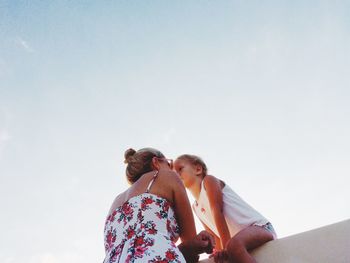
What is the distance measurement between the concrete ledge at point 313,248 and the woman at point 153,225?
1.37ft

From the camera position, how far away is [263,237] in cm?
218

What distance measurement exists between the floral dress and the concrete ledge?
627 mm

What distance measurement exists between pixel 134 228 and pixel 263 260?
86 centimetres

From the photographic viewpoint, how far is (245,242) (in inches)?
81.8

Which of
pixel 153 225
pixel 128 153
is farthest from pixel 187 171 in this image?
pixel 153 225

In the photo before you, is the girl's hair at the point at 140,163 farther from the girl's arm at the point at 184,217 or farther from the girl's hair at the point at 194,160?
the girl's hair at the point at 194,160

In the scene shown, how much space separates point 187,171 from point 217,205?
0.86 meters

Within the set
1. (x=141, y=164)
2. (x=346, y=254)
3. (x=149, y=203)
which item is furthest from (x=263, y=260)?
(x=141, y=164)

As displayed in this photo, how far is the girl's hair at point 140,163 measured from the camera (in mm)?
2420

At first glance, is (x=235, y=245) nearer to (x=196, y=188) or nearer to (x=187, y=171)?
(x=196, y=188)

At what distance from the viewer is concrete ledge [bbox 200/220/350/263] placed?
1.88 meters

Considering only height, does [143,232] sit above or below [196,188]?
below

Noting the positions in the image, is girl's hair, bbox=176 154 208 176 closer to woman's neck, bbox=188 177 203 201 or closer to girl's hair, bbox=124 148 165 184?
woman's neck, bbox=188 177 203 201

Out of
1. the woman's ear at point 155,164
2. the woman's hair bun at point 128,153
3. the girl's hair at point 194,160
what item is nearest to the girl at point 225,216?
the girl's hair at point 194,160
